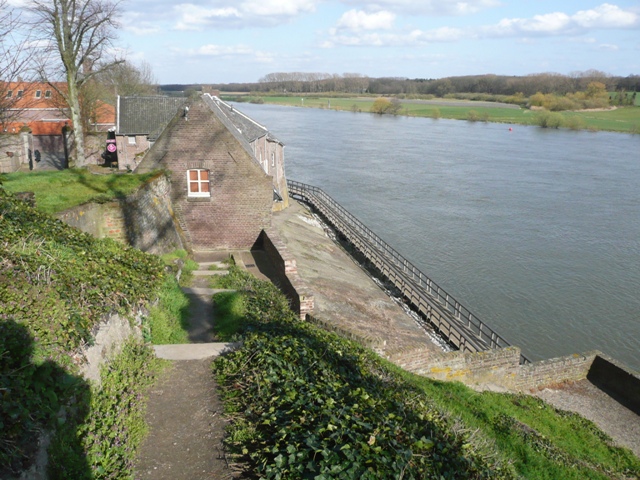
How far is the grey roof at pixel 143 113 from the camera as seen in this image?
3659 centimetres

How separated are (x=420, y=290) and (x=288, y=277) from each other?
1017cm

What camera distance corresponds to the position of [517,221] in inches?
1441

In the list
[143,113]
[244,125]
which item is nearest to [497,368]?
[244,125]

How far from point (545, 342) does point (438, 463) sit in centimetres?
1776

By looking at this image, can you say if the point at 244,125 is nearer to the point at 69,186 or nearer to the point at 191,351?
the point at 69,186

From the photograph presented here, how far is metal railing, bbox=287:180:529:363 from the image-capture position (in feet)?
Answer: 62.6

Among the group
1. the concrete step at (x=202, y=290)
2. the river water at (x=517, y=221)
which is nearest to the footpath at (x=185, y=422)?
the concrete step at (x=202, y=290)

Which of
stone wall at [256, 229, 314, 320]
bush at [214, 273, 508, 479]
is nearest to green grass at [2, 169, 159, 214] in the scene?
stone wall at [256, 229, 314, 320]

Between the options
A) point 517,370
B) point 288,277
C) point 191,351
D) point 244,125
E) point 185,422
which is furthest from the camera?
point 244,125

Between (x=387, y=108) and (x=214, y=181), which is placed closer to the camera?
(x=214, y=181)

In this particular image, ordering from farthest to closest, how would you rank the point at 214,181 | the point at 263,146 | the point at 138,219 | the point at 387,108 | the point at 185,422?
the point at 387,108
the point at 263,146
the point at 214,181
the point at 138,219
the point at 185,422

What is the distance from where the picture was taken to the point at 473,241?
32656 millimetres

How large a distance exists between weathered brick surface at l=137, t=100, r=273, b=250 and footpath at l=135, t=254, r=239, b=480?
1038cm

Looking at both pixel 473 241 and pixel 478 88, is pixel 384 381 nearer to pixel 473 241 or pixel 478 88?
A: pixel 473 241
